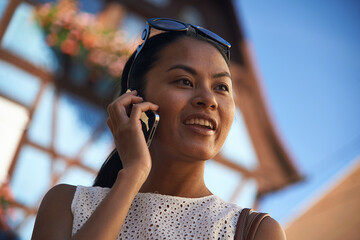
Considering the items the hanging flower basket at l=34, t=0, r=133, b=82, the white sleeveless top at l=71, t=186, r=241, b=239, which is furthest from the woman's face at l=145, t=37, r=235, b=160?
the hanging flower basket at l=34, t=0, r=133, b=82

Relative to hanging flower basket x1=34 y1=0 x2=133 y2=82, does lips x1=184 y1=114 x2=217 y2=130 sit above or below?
below

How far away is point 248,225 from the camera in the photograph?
1302 mm

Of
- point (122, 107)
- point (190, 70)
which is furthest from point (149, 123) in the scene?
point (190, 70)

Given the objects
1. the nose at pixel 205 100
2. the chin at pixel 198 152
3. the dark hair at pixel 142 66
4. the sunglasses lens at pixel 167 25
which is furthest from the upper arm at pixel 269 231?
the sunglasses lens at pixel 167 25

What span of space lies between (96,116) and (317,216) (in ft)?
10.0

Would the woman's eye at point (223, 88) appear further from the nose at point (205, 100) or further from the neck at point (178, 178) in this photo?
the neck at point (178, 178)

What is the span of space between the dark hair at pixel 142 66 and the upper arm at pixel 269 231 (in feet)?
1.91

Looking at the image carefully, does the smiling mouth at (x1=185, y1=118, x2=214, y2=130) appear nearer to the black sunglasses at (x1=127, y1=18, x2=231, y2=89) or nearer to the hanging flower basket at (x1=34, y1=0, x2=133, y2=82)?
the black sunglasses at (x1=127, y1=18, x2=231, y2=89)

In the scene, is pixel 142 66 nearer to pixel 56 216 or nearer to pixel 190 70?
pixel 190 70

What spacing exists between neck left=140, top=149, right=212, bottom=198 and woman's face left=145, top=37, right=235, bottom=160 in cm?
5

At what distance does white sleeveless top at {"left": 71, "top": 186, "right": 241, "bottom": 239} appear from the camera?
1.32 m

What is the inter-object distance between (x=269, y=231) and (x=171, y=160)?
367 millimetres

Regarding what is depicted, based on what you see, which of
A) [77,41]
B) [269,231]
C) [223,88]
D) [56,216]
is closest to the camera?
[269,231]

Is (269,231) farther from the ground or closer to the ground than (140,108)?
closer to the ground
